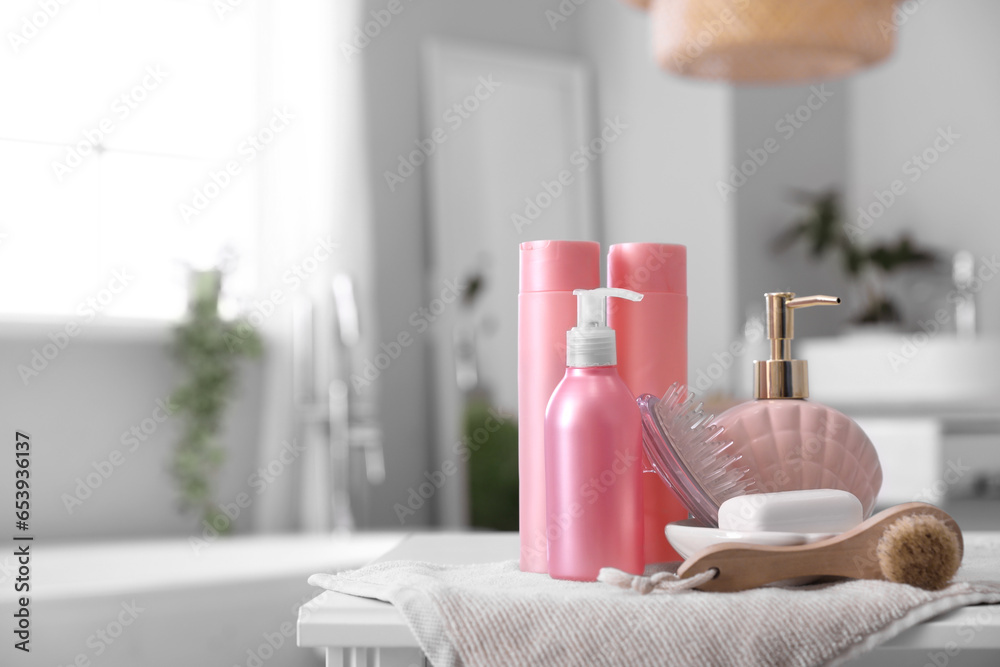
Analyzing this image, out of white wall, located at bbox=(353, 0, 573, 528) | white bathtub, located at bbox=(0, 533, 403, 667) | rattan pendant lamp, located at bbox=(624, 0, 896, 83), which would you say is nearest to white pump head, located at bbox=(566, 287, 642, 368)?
rattan pendant lamp, located at bbox=(624, 0, 896, 83)

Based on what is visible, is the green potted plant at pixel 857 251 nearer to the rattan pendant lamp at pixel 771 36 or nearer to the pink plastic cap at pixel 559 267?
the rattan pendant lamp at pixel 771 36

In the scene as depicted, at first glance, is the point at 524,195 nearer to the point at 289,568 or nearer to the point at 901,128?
the point at 901,128

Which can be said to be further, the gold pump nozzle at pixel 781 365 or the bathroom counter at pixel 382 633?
the gold pump nozzle at pixel 781 365

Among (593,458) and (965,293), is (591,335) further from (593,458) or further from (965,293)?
(965,293)

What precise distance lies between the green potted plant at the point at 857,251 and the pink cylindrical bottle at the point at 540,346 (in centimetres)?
241

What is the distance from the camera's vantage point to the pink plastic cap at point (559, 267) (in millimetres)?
629

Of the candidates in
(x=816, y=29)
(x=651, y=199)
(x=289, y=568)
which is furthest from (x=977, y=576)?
(x=651, y=199)

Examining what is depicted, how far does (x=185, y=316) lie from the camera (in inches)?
99.2

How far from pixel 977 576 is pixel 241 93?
2.49 m

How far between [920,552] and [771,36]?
2.82ft

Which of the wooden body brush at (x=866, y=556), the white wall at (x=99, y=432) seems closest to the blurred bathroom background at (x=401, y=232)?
the white wall at (x=99, y=432)

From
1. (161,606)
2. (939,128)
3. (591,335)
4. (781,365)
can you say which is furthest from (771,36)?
(939,128)

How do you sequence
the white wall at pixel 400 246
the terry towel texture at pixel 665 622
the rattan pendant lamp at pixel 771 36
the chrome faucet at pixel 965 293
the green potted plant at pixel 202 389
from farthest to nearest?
the white wall at pixel 400 246
the chrome faucet at pixel 965 293
the green potted plant at pixel 202 389
the rattan pendant lamp at pixel 771 36
the terry towel texture at pixel 665 622

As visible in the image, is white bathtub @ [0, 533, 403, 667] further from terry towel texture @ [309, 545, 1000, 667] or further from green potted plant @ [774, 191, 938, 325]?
green potted plant @ [774, 191, 938, 325]
